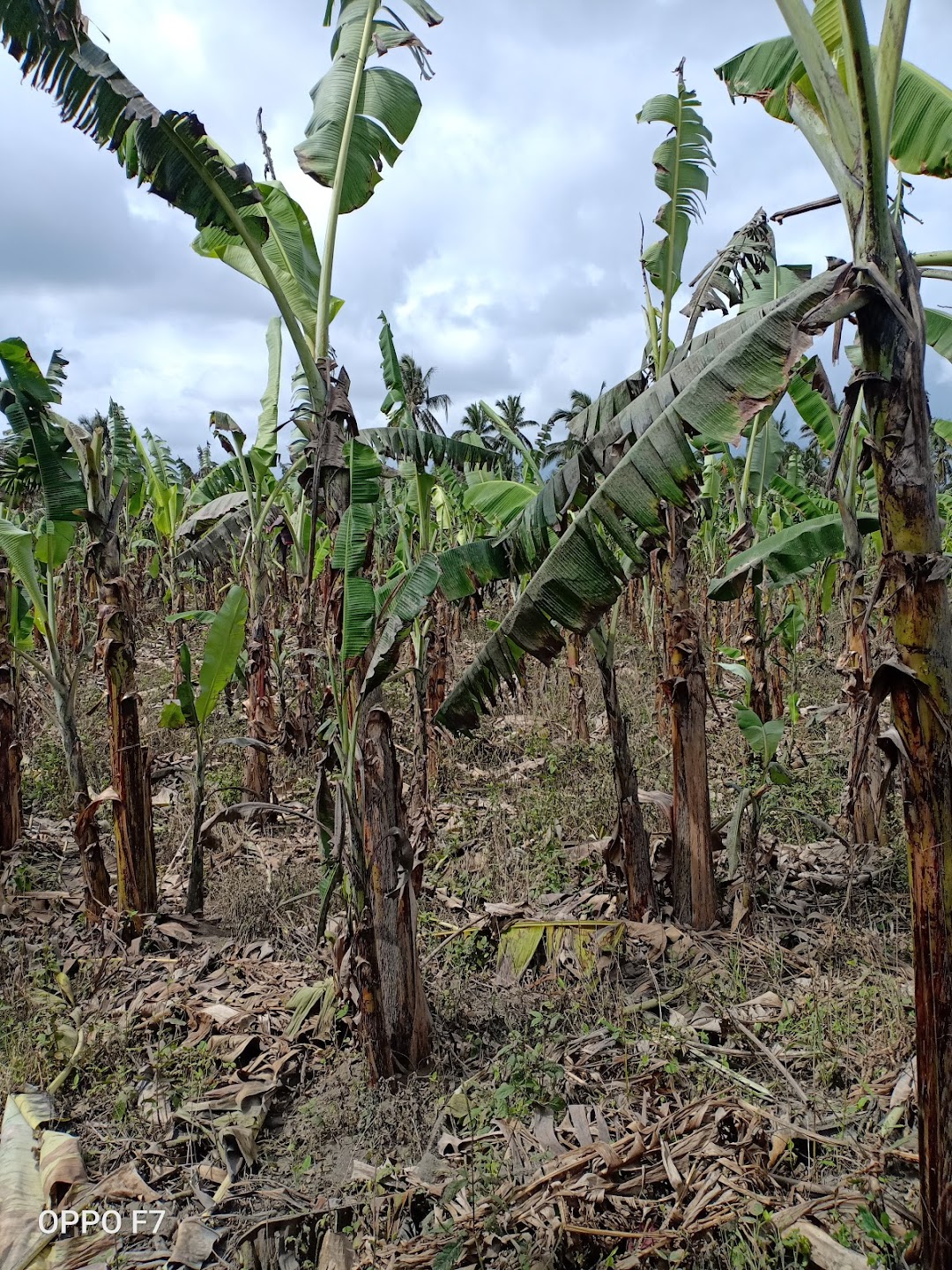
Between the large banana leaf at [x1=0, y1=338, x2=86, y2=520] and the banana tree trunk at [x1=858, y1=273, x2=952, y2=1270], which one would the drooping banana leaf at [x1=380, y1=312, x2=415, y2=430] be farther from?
the banana tree trunk at [x1=858, y1=273, x2=952, y2=1270]

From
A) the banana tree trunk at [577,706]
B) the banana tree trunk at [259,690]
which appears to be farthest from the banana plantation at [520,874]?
the banana tree trunk at [577,706]

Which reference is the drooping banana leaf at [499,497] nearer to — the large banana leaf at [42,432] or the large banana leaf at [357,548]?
the large banana leaf at [357,548]

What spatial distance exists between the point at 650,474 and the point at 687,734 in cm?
203

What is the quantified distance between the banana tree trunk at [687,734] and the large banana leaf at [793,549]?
0.38 m

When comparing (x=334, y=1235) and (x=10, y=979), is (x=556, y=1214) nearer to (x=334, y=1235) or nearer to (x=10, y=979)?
(x=334, y=1235)

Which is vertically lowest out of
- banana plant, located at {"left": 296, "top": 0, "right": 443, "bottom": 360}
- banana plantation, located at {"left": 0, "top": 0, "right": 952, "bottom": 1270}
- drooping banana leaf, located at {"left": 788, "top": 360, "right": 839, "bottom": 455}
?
banana plantation, located at {"left": 0, "top": 0, "right": 952, "bottom": 1270}

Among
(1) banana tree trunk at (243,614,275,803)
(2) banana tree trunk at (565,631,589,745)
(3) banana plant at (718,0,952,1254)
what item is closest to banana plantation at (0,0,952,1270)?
(3) banana plant at (718,0,952,1254)

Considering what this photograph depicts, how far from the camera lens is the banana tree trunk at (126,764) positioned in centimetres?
461

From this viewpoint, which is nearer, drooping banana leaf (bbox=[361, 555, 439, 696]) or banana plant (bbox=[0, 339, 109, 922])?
drooping banana leaf (bbox=[361, 555, 439, 696])

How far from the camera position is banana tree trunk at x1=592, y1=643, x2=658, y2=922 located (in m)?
4.46

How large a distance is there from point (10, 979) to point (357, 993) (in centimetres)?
228

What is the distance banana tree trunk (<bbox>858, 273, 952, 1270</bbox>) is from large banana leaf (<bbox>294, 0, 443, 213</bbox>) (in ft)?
9.69

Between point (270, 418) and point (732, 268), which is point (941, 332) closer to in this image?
point (732, 268)

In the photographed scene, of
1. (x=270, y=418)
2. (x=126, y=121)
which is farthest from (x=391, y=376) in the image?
(x=126, y=121)
